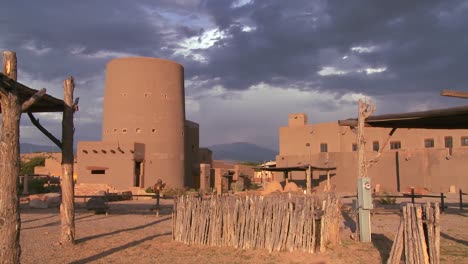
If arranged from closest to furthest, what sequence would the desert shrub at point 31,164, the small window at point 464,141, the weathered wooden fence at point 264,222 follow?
the weathered wooden fence at point 264,222 < the small window at point 464,141 < the desert shrub at point 31,164

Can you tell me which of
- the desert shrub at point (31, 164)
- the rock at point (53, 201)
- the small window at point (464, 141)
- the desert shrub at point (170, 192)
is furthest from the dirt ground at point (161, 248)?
the desert shrub at point (31, 164)

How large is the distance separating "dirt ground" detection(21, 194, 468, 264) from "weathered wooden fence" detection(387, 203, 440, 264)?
1433mm

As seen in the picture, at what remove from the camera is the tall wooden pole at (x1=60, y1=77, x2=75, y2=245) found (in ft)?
38.2

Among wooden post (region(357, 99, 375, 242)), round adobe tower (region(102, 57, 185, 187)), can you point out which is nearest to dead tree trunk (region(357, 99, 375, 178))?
wooden post (region(357, 99, 375, 242))

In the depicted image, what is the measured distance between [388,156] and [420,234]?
29692 mm

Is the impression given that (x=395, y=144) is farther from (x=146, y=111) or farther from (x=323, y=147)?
(x=146, y=111)

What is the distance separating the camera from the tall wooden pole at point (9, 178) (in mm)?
7531

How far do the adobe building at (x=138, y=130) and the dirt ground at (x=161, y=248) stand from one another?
63.8 ft

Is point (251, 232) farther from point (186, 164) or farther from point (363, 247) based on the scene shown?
point (186, 164)

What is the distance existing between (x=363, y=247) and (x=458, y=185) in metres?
25.6

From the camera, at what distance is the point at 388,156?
36.2 meters

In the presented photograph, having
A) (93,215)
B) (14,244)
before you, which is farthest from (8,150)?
(93,215)

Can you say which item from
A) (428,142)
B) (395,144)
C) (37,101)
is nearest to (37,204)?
(37,101)

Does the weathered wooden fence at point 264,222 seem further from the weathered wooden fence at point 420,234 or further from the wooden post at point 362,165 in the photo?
the weathered wooden fence at point 420,234
